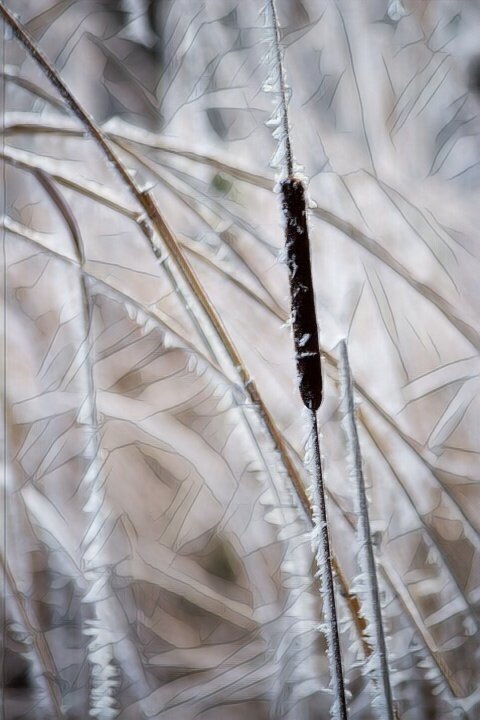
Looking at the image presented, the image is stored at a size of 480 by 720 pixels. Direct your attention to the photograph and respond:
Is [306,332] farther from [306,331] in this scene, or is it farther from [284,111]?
[284,111]

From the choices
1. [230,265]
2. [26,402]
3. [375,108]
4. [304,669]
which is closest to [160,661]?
[304,669]

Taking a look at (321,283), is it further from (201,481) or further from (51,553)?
(51,553)

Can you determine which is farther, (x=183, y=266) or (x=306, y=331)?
(x=183, y=266)

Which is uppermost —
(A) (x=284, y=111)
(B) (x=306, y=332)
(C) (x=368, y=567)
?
(A) (x=284, y=111)

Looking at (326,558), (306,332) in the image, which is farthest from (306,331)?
(326,558)

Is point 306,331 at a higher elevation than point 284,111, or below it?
below

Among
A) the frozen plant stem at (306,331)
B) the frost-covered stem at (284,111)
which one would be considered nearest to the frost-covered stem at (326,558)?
the frozen plant stem at (306,331)

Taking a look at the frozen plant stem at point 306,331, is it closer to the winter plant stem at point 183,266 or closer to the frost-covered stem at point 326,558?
the frost-covered stem at point 326,558
